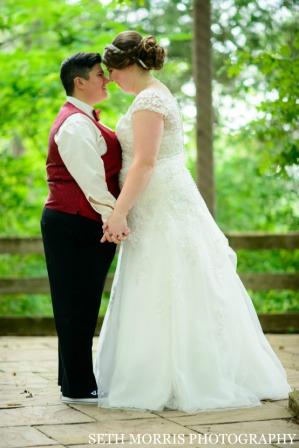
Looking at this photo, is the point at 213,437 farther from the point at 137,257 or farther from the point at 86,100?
the point at 86,100

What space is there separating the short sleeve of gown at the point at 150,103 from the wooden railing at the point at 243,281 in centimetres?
376

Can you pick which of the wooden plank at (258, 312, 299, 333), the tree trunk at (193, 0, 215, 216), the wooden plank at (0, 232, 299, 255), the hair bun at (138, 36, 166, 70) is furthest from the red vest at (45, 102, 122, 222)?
the wooden plank at (258, 312, 299, 333)

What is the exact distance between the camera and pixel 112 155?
15.1ft

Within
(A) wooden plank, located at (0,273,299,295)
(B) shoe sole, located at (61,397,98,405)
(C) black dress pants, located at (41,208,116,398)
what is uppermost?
(C) black dress pants, located at (41,208,116,398)

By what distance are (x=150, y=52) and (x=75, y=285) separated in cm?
133

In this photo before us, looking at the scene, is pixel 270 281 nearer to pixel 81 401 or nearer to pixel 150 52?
pixel 81 401

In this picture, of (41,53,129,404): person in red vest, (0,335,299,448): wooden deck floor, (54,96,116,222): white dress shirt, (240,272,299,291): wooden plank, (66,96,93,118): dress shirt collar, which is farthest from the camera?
(240,272,299,291): wooden plank

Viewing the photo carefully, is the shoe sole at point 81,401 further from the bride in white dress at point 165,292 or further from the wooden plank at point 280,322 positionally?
the wooden plank at point 280,322

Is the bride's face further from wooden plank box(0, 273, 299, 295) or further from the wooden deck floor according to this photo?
wooden plank box(0, 273, 299, 295)

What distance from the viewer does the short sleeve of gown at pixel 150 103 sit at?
4.44 metres

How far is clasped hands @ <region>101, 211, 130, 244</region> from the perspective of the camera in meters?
4.42

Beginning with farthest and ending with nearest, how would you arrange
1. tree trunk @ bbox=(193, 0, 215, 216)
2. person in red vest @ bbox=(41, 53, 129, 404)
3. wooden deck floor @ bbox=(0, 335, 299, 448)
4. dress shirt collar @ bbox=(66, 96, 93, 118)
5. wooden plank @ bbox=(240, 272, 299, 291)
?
wooden plank @ bbox=(240, 272, 299, 291) → tree trunk @ bbox=(193, 0, 215, 216) → dress shirt collar @ bbox=(66, 96, 93, 118) → person in red vest @ bbox=(41, 53, 129, 404) → wooden deck floor @ bbox=(0, 335, 299, 448)

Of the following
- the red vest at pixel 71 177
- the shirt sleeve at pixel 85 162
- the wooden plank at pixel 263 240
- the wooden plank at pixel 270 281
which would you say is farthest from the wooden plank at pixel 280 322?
the shirt sleeve at pixel 85 162

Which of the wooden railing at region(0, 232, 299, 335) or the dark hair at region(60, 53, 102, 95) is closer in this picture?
the dark hair at region(60, 53, 102, 95)
